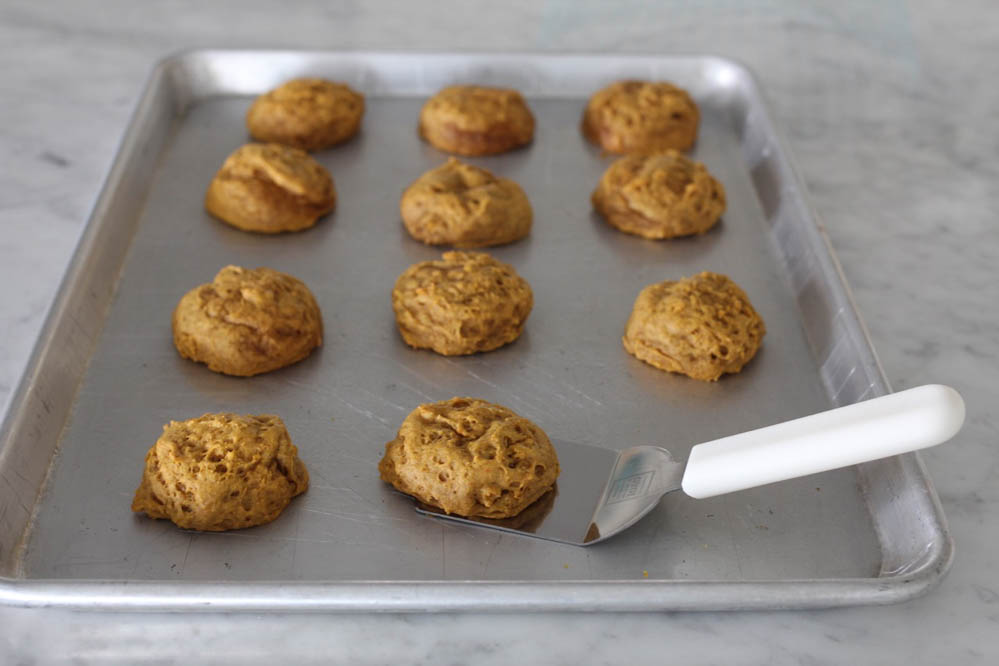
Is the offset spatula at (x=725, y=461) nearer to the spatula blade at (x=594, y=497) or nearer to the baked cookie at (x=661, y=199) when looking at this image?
the spatula blade at (x=594, y=497)

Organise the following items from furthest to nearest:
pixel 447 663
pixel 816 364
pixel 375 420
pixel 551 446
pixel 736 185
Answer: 1. pixel 736 185
2. pixel 816 364
3. pixel 375 420
4. pixel 551 446
5. pixel 447 663

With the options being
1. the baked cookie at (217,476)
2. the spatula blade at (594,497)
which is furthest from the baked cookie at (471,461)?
the baked cookie at (217,476)

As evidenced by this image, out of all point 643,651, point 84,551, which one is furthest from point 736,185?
point 84,551

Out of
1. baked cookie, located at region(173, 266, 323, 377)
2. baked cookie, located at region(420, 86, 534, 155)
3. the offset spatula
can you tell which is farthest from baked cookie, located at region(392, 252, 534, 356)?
baked cookie, located at region(420, 86, 534, 155)

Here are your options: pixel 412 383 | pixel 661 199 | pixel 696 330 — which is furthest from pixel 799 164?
pixel 412 383

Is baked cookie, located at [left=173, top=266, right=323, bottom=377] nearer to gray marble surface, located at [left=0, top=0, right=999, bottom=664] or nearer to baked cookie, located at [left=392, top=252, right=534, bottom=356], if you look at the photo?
baked cookie, located at [left=392, top=252, right=534, bottom=356]

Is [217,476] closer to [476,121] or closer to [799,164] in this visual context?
[476,121]

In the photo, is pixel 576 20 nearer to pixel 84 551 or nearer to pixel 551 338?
pixel 551 338
